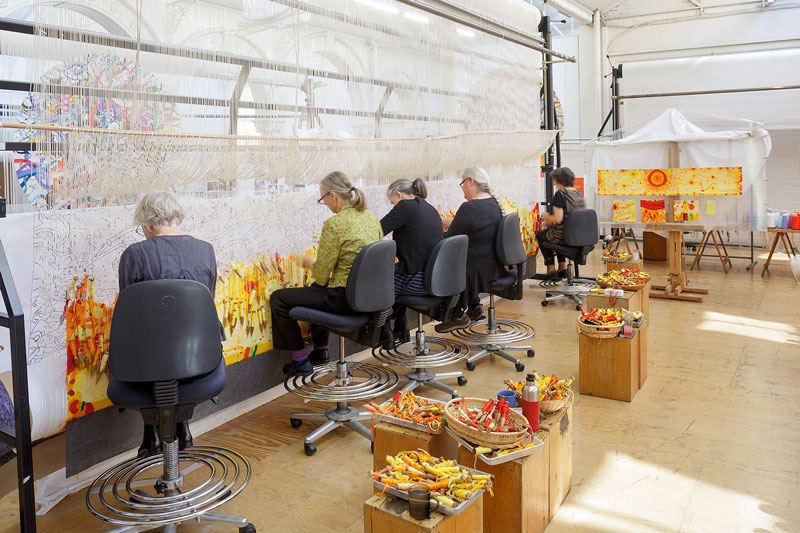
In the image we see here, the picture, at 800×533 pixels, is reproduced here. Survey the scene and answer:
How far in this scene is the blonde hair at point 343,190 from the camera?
3527 millimetres

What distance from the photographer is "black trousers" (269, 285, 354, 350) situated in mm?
3381

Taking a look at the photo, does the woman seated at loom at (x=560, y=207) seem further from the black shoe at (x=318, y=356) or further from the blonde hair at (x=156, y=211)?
the blonde hair at (x=156, y=211)

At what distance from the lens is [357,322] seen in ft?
10.9

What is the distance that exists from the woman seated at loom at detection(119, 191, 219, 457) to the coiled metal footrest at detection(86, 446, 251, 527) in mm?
594

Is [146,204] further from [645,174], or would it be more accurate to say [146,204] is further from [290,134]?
[645,174]

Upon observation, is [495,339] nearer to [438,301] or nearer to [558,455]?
[438,301]

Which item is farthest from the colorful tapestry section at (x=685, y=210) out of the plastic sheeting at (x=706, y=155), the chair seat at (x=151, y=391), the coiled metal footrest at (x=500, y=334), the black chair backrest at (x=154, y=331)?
the black chair backrest at (x=154, y=331)

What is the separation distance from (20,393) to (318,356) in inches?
85.5

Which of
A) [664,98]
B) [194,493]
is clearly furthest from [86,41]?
[664,98]

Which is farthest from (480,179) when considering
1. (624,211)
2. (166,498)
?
(624,211)

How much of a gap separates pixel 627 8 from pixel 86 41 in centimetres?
1102

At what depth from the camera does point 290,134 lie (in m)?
3.46

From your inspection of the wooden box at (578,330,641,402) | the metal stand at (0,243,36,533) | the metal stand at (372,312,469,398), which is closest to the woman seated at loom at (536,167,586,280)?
the metal stand at (372,312,469,398)

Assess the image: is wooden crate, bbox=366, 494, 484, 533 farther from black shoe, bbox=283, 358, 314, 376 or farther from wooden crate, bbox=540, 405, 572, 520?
black shoe, bbox=283, 358, 314, 376
